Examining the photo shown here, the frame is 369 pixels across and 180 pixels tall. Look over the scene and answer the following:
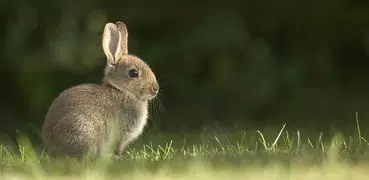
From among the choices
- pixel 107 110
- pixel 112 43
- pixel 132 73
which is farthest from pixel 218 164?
pixel 112 43

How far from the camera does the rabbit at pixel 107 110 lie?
20.2 feet

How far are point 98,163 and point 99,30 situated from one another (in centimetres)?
517

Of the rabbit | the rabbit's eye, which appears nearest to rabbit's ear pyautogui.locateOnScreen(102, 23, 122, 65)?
the rabbit

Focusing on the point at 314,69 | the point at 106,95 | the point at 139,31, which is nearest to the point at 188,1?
the point at 139,31

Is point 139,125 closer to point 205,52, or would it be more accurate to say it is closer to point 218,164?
point 218,164

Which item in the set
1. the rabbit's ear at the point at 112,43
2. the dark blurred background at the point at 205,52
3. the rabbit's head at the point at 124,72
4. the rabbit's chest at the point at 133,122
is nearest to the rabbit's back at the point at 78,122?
the rabbit's chest at the point at 133,122

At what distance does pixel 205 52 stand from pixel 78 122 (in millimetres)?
4107

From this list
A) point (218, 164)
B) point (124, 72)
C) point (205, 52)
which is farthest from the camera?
point (205, 52)

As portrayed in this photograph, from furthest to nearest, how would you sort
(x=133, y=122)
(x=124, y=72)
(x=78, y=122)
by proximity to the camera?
1. (x=124, y=72)
2. (x=133, y=122)
3. (x=78, y=122)

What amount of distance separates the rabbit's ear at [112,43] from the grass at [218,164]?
0.91 m

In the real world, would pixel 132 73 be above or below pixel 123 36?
below

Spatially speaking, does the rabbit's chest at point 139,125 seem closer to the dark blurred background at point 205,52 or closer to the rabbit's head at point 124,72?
the rabbit's head at point 124,72

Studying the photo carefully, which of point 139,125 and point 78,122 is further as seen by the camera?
point 139,125

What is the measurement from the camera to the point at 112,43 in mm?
6840
